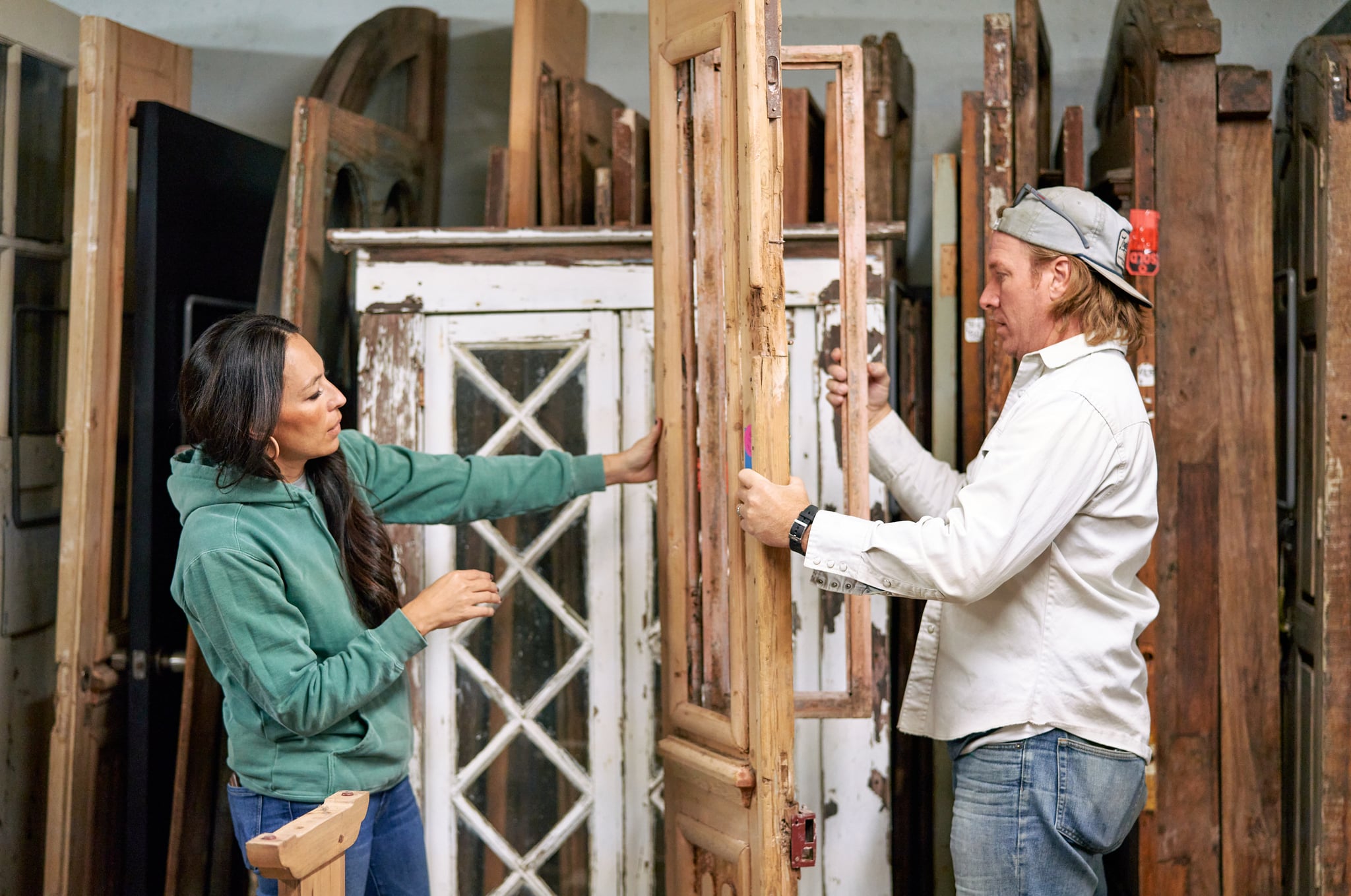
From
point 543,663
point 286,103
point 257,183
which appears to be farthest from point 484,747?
point 286,103

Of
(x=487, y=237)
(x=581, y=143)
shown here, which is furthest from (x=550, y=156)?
(x=487, y=237)

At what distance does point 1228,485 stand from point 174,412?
249cm

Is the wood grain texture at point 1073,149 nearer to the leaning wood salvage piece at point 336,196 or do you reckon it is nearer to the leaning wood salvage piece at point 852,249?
the leaning wood salvage piece at point 852,249

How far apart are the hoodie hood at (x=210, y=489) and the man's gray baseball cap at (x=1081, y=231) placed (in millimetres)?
1305

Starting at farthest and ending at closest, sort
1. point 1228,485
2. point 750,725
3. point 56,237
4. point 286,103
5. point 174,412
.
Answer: point 286,103, point 56,237, point 174,412, point 1228,485, point 750,725

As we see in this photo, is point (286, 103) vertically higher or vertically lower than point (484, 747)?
higher

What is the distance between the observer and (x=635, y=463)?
214 centimetres

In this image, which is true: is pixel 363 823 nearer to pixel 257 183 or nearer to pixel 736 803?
pixel 736 803

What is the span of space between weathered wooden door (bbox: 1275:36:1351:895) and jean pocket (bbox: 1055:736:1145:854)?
0.84m

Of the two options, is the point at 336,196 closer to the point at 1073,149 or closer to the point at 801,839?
the point at 1073,149

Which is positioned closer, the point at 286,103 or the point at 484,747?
the point at 484,747

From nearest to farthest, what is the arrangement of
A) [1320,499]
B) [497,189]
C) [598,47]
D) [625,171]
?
1. [1320,499]
2. [625,171]
3. [497,189]
4. [598,47]

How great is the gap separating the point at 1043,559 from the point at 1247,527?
0.97 metres

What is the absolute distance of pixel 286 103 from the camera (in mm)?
3344
